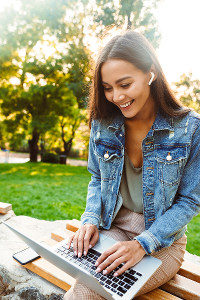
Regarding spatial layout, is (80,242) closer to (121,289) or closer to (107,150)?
(121,289)

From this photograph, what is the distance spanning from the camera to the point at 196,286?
1.63 metres

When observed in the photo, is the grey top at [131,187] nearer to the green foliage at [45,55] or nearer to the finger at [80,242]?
the finger at [80,242]

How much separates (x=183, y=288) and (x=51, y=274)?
87 centimetres

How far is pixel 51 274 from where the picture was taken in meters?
1.82

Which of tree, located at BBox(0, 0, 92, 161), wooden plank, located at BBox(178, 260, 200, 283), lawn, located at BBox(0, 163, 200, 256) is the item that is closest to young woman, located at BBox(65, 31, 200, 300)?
wooden plank, located at BBox(178, 260, 200, 283)

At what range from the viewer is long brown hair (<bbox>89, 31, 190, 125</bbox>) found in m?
1.54

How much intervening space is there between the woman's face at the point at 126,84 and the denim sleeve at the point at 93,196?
419 mm

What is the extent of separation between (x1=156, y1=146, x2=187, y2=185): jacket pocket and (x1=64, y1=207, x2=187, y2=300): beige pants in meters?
0.32

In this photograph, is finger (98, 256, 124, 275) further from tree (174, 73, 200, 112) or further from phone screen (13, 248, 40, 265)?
tree (174, 73, 200, 112)

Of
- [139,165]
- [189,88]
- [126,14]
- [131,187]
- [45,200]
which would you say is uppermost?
[126,14]

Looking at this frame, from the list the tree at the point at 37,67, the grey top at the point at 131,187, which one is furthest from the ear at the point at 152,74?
the tree at the point at 37,67

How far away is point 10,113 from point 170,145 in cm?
1192

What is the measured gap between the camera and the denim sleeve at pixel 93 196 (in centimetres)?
176

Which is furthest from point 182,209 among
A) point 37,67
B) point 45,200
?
point 37,67
